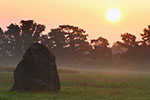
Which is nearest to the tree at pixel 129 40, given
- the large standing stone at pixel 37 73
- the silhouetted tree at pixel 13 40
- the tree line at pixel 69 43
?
the tree line at pixel 69 43

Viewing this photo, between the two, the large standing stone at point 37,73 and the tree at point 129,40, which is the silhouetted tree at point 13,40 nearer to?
the tree at point 129,40

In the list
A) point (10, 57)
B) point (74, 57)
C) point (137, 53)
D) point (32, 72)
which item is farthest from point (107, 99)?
point (10, 57)

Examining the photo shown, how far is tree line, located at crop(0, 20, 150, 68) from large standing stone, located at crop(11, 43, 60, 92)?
241ft

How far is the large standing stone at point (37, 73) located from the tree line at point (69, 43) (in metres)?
73.5

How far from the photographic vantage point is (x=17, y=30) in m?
114

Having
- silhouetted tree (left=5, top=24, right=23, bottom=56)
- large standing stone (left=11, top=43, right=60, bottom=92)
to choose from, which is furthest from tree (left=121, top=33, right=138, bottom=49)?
large standing stone (left=11, top=43, right=60, bottom=92)

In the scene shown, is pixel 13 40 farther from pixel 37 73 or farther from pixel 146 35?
pixel 37 73

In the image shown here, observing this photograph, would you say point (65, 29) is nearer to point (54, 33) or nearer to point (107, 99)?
point (54, 33)

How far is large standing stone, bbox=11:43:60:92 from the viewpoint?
101 ft

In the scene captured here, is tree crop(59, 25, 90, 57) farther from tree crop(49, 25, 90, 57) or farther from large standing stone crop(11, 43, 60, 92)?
large standing stone crop(11, 43, 60, 92)

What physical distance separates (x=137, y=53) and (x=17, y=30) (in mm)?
42073

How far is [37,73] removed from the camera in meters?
31.5

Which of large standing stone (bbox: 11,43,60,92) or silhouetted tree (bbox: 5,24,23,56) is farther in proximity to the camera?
silhouetted tree (bbox: 5,24,23,56)

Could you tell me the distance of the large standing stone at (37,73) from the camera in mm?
30703
